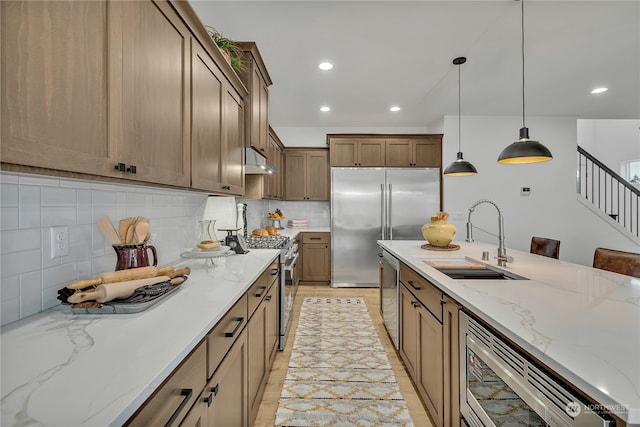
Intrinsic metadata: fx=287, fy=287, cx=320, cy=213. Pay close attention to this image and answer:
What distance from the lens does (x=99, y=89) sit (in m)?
0.84

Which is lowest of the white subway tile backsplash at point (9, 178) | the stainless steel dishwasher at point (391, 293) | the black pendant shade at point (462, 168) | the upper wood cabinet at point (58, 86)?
the stainless steel dishwasher at point (391, 293)

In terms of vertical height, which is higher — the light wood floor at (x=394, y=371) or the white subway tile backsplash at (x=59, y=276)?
the white subway tile backsplash at (x=59, y=276)

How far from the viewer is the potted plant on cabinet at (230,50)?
195 cm

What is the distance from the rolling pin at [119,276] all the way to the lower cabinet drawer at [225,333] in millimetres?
Answer: 376

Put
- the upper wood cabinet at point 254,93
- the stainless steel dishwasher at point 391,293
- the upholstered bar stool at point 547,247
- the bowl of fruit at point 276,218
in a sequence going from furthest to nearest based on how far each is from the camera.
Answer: the bowl of fruit at point 276,218
the upholstered bar stool at point 547,247
the stainless steel dishwasher at point 391,293
the upper wood cabinet at point 254,93

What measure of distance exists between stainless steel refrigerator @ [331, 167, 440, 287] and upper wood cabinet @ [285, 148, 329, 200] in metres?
0.44

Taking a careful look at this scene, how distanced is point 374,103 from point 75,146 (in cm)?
393

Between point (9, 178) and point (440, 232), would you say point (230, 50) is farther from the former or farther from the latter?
point (440, 232)

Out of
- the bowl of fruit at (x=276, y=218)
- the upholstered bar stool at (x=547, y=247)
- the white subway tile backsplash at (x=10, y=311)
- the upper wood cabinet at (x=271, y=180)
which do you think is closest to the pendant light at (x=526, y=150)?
the upholstered bar stool at (x=547, y=247)

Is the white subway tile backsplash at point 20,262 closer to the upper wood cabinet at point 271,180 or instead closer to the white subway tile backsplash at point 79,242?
the white subway tile backsplash at point 79,242

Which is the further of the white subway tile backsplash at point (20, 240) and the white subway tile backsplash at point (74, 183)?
the white subway tile backsplash at point (74, 183)

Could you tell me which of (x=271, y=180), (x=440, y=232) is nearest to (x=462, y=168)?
(x=440, y=232)

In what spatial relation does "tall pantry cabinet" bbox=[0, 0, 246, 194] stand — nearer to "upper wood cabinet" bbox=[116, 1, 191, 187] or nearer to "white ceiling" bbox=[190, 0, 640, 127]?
"upper wood cabinet" bbox=[116, 1, 191, 187]

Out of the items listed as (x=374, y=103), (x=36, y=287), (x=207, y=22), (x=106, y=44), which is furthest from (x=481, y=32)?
(x=36, y=287)
